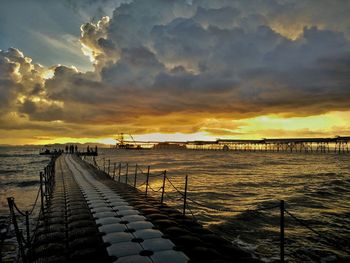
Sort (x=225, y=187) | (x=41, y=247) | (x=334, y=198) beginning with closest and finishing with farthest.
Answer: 1. (x=41, y=247)
2. (x=334, y=198)
3. (x=225, y=187)

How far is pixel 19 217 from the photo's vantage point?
53.4ft

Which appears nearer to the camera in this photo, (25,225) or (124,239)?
(124,239)

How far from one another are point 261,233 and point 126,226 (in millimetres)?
7019

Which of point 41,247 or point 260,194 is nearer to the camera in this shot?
point 41,247

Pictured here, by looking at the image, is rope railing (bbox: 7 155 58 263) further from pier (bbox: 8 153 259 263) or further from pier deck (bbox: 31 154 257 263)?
pier deck (bbox: 31 154 257 263)

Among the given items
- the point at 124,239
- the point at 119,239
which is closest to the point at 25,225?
the point at 119,239


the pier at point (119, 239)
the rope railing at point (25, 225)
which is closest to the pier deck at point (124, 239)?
the pier at point (119, 239)

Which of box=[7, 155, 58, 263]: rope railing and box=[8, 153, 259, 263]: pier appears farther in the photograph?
box=[8, 153, 259, 263]: pier

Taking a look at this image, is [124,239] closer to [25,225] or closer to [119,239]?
[119,239]

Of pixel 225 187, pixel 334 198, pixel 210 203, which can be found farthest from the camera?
pixel 225 187

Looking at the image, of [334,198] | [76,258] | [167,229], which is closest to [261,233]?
[167,229]

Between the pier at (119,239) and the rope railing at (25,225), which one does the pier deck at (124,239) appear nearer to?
the pier at (119,239)

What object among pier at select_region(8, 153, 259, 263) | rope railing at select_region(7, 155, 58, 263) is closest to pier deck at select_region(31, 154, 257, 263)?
pier at select_region(8, 153, 259, 263)

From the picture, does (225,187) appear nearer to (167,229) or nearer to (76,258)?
(167,229)
